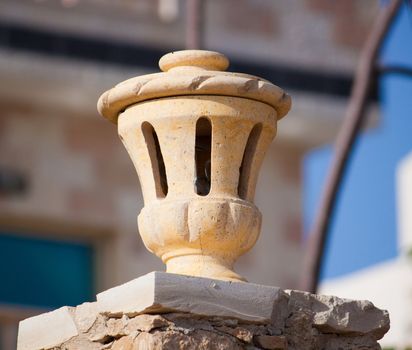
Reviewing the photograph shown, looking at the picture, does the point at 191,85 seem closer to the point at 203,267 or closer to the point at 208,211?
the point at 208,211

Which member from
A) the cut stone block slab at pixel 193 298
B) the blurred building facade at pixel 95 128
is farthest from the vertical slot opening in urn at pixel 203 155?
the blurred building facade at pixel 95 128

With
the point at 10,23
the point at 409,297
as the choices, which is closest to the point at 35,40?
the point at 10,23

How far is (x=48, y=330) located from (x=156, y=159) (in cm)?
65

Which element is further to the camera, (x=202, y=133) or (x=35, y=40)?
(x=35, y=40)

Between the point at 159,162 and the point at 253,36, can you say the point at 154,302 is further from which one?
the point at 253,36

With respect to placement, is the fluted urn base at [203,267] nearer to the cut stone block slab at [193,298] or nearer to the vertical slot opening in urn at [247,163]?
the cut stone block slab at [193,298]

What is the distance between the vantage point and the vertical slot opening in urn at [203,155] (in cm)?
537

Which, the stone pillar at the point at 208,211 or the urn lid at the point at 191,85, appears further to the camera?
the urn lid at the point at 191,85

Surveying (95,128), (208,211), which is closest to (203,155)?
(208,211)

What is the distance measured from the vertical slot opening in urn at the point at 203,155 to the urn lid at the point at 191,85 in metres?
0.12

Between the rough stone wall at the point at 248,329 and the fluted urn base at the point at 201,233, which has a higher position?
the fluted urn base at the point at 201,233

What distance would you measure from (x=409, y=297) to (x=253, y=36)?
265 cm

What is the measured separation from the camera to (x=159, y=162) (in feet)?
17.8

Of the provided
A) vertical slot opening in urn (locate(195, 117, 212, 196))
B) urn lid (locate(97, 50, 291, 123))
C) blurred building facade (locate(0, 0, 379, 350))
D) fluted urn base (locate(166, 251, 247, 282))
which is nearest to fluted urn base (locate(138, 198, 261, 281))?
fluted urn base (locate(166, 251, 247, 282))
